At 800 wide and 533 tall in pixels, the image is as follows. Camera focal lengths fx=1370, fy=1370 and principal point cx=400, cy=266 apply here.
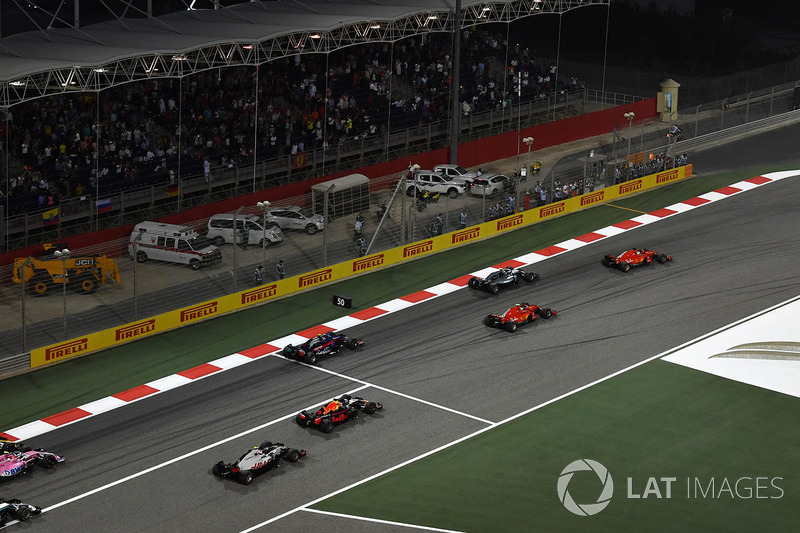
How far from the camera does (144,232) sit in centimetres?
5069

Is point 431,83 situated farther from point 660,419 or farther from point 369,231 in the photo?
point 660,419

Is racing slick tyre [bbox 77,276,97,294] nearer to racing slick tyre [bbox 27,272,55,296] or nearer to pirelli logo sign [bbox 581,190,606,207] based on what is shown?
racing slick tyre [bbox 27,272,55,296]

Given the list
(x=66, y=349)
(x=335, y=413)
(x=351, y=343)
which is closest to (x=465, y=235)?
(x=351, y=343)

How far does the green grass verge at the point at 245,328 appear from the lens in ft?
136

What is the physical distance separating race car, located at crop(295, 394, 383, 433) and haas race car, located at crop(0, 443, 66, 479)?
683cm

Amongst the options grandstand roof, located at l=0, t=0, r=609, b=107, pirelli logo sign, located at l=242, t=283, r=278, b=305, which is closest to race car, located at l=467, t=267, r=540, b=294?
pirelli logo sign, located at l=242, t=283, r=278, b=305

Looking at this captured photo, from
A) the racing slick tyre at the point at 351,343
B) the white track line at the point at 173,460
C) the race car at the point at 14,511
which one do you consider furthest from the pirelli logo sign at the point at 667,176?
the race car at the point at 14,511

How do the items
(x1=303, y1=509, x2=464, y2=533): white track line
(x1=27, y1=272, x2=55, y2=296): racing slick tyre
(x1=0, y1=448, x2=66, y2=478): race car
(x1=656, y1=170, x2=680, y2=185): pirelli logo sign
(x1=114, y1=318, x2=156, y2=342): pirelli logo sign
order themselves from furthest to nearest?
(x1=656, y1=170, x2=680, y2=185): pirelli logo sign
(x1=27, y1=272, x2=55, y2=296): racing slick tyre
(x1=114, y1=318, x2=156, y2=342): pirelli logo sign
(x1=0, y1=448, x2=66, y2=478): race car
(x1=303, y1=509, x2=464, y2=533): white track line

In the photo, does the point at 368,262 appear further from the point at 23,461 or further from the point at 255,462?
the point at 23,461

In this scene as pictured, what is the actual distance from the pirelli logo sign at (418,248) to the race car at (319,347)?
355 inches

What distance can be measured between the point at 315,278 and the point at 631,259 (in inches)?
468

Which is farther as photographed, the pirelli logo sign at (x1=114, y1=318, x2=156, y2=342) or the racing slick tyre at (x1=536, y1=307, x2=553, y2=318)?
the racing slick tyre at (x1=536, y1=307, x2=553, y2=318)

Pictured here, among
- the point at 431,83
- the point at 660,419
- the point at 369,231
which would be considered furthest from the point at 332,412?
the point at 431,83

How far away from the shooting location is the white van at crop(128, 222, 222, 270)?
49.6 meters
